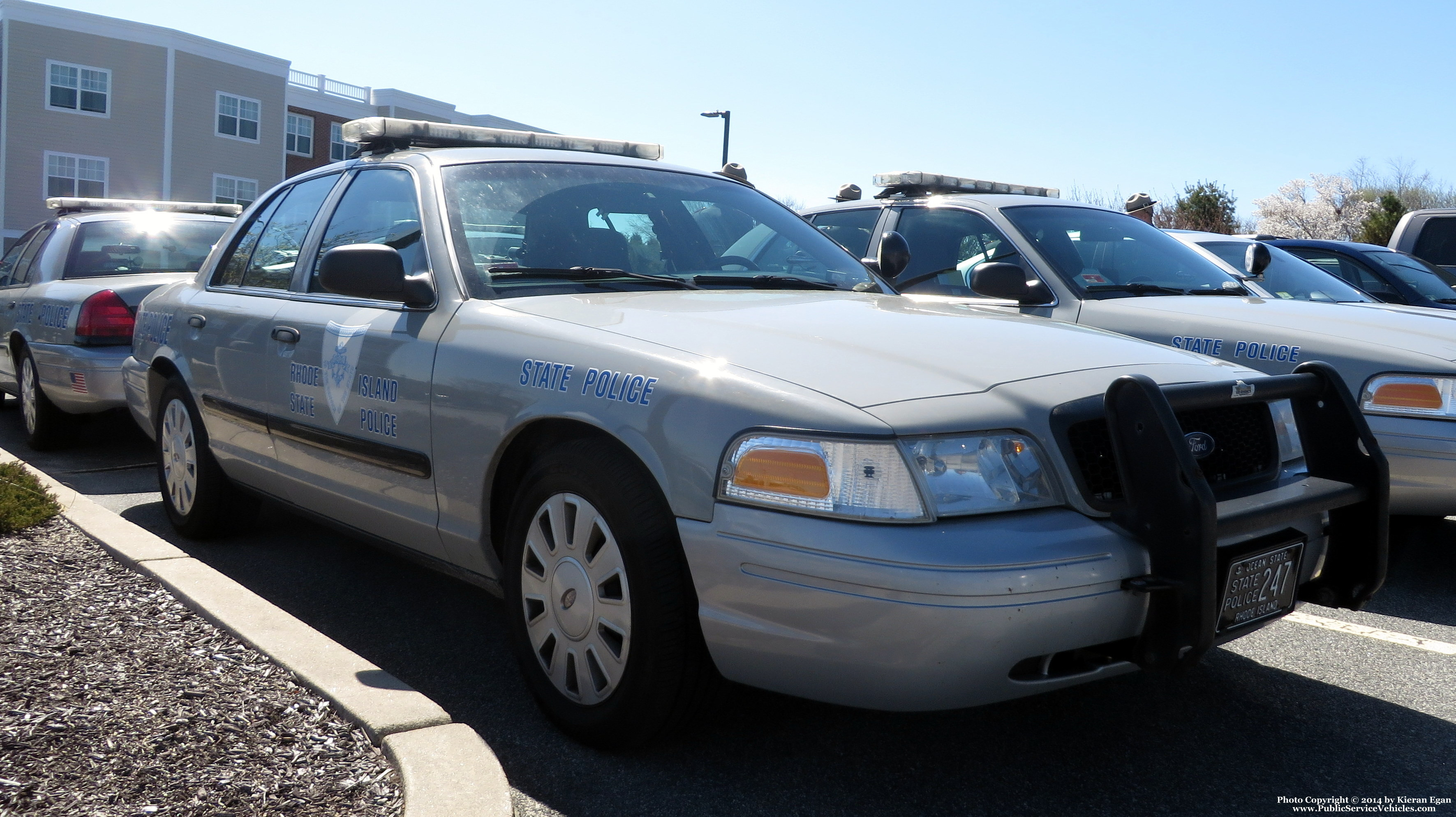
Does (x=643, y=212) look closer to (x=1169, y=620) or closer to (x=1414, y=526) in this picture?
(x=1169, y=620)

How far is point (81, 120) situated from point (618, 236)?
35497 mm

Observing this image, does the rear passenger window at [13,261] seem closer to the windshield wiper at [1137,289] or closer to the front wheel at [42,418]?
the front wheel at [42,418]

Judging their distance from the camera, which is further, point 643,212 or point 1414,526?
point 1414,526

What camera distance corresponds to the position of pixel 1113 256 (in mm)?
5875

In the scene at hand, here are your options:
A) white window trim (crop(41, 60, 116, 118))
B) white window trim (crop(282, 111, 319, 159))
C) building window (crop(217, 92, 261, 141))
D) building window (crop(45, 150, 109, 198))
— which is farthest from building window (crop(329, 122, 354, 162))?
building window (crop(45, 150, 109, 198))

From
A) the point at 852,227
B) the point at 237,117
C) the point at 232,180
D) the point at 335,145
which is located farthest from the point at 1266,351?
the point at 335,145

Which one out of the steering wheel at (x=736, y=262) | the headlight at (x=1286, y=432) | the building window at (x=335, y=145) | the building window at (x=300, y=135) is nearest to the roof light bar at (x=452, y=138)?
the steering wheel at (x=736, y=262)

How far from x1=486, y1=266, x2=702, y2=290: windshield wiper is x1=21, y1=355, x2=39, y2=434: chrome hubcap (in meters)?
5.36

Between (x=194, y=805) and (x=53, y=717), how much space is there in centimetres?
63

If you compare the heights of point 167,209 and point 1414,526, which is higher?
point 167,209

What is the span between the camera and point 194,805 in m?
2.46

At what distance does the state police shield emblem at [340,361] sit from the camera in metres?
3.79

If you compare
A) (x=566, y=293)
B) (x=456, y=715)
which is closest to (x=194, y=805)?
(x=456, y=715)

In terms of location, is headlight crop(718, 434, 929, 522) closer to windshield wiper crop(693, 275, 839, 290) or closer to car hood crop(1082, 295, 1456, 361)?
windshield wiper crop(693, 275, 839, 290)
